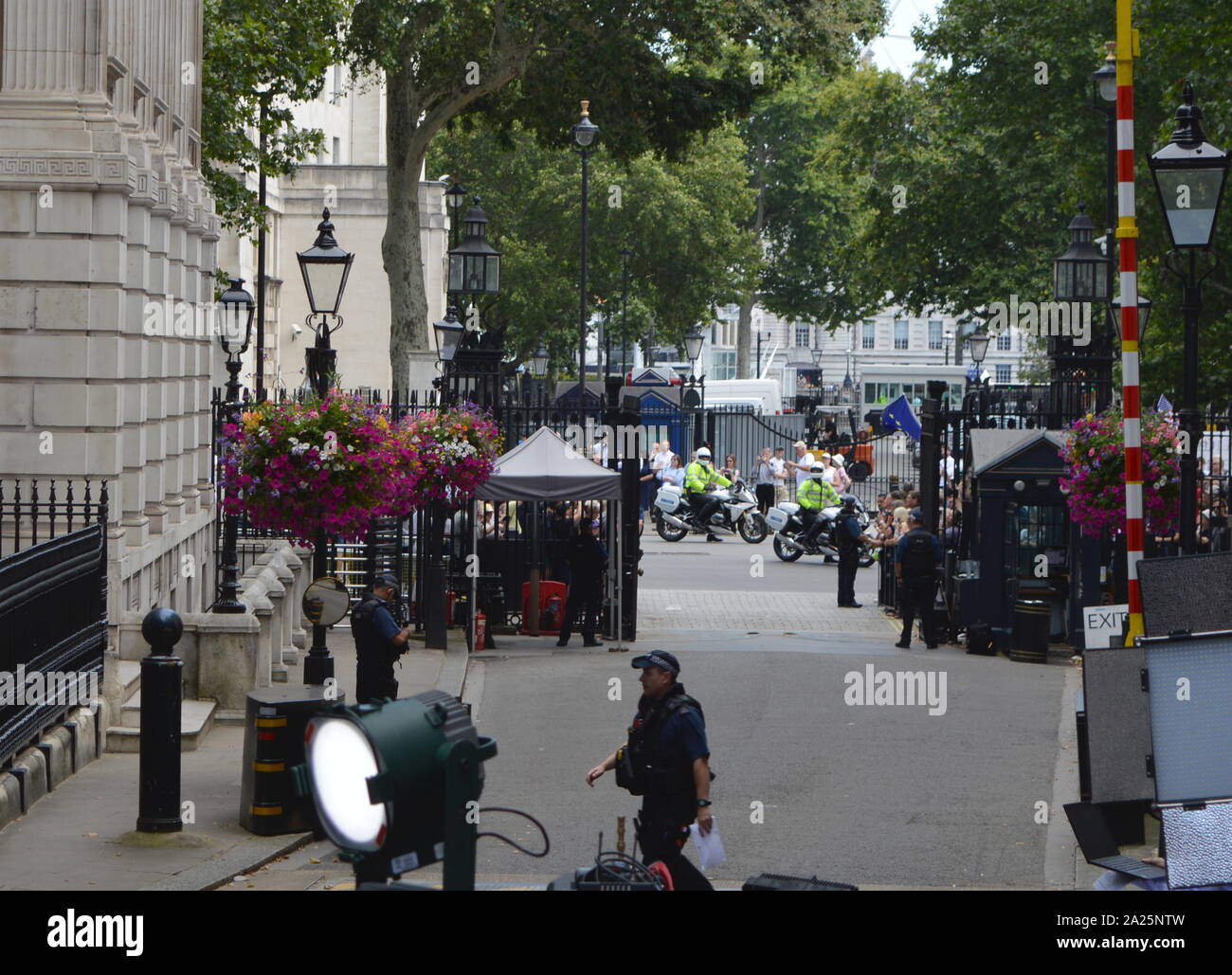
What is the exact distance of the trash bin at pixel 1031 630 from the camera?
2055 centimetres

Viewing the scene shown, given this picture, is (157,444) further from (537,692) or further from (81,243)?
(537,692)

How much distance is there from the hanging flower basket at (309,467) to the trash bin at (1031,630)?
9.01 m

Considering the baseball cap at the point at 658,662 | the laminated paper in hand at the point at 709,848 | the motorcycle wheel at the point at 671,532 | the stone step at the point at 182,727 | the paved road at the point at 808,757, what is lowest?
the paved road at the point at 808,757

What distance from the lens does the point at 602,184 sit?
61.6m

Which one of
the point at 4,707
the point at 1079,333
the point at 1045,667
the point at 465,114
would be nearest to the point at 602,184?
the point at 465,114

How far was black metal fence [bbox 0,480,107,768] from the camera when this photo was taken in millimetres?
11094

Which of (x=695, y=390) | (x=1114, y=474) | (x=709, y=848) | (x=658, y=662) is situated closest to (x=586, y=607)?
(x=1114, y=474)

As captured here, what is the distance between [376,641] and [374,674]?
0.78 feet

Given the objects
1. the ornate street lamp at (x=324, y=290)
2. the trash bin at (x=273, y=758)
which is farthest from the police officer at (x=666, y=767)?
the ornate street lamp at (x=324, y=290)

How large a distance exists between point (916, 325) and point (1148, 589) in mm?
108361

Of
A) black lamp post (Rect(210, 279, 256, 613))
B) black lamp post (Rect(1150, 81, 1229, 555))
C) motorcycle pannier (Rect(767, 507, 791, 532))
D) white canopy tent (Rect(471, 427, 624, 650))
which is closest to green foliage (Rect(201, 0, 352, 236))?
black lamp post (Rect(210, 279, 256, 613))

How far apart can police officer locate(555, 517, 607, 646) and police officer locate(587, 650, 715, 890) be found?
1234 centimetres

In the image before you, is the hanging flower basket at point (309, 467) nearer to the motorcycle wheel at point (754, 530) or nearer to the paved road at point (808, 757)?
the paved road at point (808, 757)

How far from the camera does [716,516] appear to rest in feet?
125
